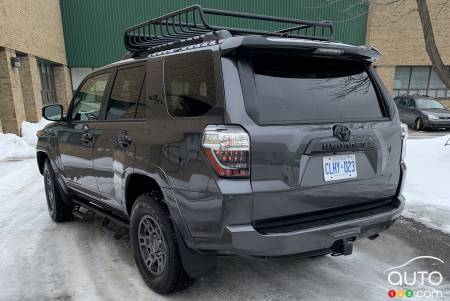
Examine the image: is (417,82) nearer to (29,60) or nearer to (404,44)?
(404,44)

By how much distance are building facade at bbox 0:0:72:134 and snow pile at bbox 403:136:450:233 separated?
37.7 feet

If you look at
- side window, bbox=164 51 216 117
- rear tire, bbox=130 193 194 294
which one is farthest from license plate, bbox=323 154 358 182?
→ rear tire, bbox=130 193 194 294

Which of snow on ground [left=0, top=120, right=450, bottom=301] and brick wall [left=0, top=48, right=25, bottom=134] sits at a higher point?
brick wall [left=0, top=48, right=25, bottom=134]

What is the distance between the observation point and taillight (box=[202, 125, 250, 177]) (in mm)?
2281

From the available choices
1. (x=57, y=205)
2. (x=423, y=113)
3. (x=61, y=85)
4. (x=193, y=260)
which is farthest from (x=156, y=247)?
(x=61, y=85)

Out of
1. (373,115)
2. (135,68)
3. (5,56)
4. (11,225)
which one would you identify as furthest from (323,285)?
(5,56)

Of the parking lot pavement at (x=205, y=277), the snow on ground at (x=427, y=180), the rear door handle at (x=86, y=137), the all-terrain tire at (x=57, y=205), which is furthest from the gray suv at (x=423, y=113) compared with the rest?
→ the rear door handle at (x=86, y=137)

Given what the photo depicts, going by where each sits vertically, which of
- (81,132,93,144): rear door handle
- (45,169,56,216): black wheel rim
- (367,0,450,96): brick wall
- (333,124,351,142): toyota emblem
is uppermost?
(367,0,450,96): brick wall

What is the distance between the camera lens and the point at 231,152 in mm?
2281

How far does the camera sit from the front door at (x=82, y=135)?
3.89m

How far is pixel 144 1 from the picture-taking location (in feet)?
63.8

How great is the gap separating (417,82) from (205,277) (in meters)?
23.1

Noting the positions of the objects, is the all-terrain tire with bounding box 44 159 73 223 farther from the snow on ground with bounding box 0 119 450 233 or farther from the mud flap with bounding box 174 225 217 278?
the snow on ground with bounding box 0 119 450 233

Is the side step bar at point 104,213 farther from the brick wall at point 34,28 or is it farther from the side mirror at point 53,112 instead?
the brick wall at point 34,28
